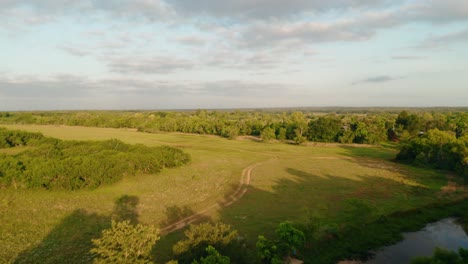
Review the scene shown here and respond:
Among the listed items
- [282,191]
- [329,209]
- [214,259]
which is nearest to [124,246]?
[214,259]

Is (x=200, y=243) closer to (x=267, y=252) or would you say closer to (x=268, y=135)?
(x=267, y=252)

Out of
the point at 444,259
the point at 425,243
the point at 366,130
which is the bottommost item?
the point at 425,243

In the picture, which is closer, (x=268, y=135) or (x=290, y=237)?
(x=290, y=237)

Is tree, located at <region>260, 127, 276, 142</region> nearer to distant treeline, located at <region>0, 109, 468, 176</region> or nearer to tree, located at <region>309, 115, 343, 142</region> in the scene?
distant treeline, located at <region>0, 109, 468, 176</region>

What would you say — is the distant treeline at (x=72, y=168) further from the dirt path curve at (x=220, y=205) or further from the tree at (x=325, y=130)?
the tree at (x=325, y=130)

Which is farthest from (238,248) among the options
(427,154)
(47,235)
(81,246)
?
(427,154)

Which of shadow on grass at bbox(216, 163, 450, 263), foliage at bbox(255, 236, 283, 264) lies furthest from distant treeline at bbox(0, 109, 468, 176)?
foliage at bbox(255, 236, 283, 264)
